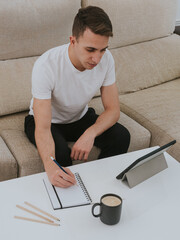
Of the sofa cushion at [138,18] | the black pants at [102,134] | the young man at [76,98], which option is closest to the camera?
Result: the young man at [76,98]

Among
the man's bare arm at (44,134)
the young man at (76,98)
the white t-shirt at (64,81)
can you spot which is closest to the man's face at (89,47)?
the young man at (76,98)

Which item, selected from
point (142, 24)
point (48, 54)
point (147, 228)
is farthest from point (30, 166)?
point (142, 24)

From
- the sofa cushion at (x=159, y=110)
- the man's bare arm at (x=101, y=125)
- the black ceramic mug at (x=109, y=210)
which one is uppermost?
the black ceramic mug at (x=109, y=210)

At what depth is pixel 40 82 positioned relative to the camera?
1.66 meters

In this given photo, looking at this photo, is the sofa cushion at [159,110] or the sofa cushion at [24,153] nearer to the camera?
the sofa cushion at [24,153]

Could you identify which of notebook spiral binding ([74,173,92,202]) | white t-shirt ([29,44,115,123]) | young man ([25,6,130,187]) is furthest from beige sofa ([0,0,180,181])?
notebook spiral binding ([74,173,92,202])

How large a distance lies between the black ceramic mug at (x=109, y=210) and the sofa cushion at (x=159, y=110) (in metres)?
0.85

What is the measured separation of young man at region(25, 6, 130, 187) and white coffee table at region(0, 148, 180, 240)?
0.35ft

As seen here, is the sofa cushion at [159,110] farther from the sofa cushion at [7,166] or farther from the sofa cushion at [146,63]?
the sofa cushion at [7,166]

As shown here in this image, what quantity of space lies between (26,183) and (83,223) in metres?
0.30

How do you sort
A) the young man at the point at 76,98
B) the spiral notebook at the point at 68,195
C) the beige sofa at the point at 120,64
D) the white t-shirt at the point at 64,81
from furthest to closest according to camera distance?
the beige sofa at the point at 120,64, the white t-shirt at the point at 64,81, the young man at the point at 76,98, the spiral notebook at the point at 68,195

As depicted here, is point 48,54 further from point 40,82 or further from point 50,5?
point 50,5

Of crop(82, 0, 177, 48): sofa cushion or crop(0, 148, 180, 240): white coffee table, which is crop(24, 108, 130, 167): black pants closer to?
crop(0, 148, 180, 240): white coffee table

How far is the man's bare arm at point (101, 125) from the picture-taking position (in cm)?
169
